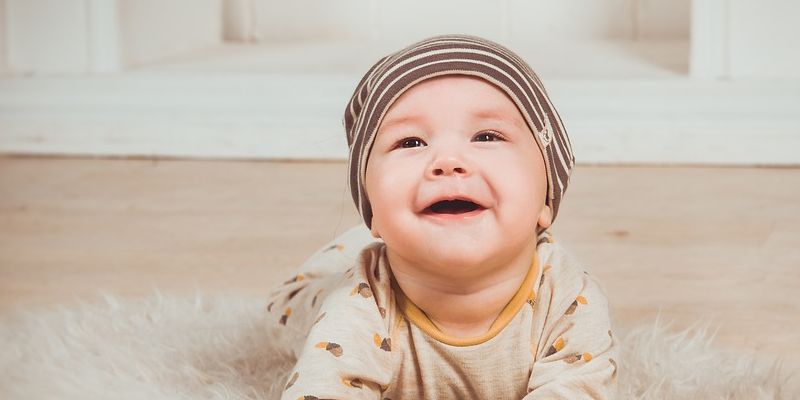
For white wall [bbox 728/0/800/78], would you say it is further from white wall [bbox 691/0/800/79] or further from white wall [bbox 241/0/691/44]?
white wall [bbox 241/0/691/44]

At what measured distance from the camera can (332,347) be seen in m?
0.78

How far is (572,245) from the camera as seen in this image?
1.47m

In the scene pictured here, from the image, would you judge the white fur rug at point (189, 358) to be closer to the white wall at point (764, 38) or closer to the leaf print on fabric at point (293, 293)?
the leaf print on fabric at point (293, 293)

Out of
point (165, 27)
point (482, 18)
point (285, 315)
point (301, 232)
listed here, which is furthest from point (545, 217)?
point (482, 18)

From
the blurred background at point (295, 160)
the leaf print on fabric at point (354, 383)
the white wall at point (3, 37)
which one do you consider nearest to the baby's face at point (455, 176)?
the leaf print on fabric at point (354, 383)

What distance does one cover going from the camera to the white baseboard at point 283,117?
2.09 m

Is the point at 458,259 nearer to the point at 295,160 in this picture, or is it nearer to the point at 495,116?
the point at 495,116

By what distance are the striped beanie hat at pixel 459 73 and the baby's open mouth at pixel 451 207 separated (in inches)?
3.2

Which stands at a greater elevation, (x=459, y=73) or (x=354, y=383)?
(x=459, y=73)

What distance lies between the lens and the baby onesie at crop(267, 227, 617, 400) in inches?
30.7

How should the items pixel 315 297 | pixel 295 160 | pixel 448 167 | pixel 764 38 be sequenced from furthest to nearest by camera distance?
1. pixel 295 160
2. pixel 764 38
3. pixel 315 297
4. pixel 448 167

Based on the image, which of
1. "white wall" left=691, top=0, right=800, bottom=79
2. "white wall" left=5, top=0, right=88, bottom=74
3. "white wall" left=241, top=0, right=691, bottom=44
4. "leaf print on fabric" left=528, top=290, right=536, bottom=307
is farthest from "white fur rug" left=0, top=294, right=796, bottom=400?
"white wall" left=241, top=0, right=691, bottom=44

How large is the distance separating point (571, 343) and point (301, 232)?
0.81 m

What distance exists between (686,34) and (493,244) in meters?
2.90
